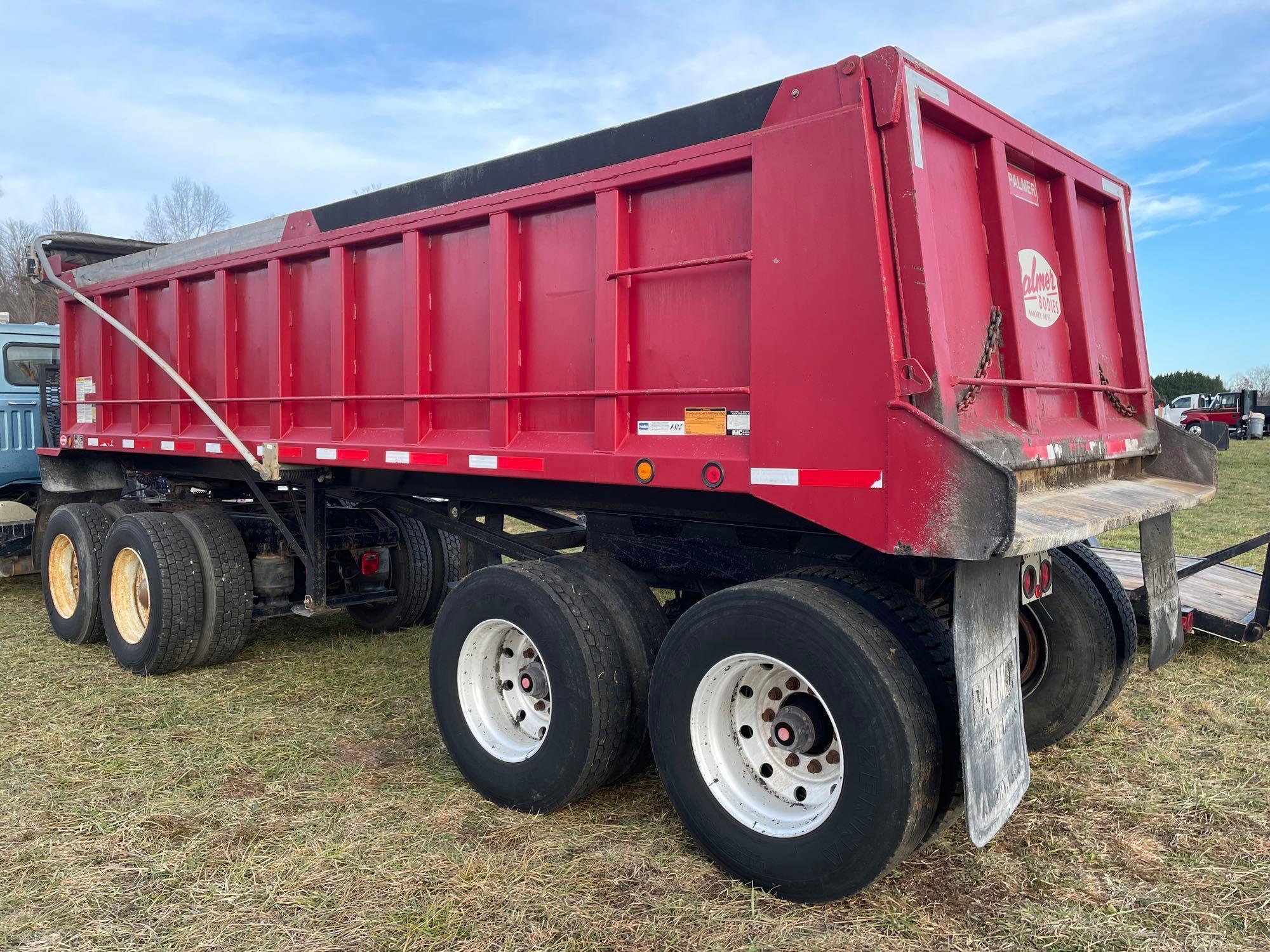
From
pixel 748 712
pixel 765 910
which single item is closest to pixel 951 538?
pixel 748 712

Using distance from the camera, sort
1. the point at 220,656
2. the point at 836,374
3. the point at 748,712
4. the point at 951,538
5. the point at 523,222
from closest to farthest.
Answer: the point at 951,538
the point at 836,374
the point at 748,712
the point at 523,222
the point at 220,656

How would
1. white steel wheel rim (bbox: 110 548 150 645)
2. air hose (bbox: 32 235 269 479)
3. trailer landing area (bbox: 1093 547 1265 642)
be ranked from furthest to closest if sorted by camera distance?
1. white steel wheel rim (bbox: 110 548 150 645)
2. trailer landing area (bbox: 1093 547 1265 642)
3. air hose (bbox: 32 235 269 479)

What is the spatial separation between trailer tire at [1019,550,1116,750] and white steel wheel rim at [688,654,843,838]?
1.65 m

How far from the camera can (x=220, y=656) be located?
6277mm

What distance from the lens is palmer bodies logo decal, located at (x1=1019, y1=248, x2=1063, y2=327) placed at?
376 centimetres

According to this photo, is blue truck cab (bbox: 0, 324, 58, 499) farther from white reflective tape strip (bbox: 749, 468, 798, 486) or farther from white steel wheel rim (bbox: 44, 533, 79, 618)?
white reflective tape strip (bbox: 749, 468, 798, 486)

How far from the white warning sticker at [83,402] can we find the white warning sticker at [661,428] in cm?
544

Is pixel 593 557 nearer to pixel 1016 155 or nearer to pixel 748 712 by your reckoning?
pixel 748 712

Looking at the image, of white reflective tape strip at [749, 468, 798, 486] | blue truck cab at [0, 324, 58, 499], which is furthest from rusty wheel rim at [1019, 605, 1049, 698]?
blue truck cab at [0, 324, 58, 499]

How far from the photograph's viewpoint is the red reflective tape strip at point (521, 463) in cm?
406

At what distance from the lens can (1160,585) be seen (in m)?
4.51

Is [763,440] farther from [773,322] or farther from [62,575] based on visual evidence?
[62,575]

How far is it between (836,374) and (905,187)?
2.01 ft

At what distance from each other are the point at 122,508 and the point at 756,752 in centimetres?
563
